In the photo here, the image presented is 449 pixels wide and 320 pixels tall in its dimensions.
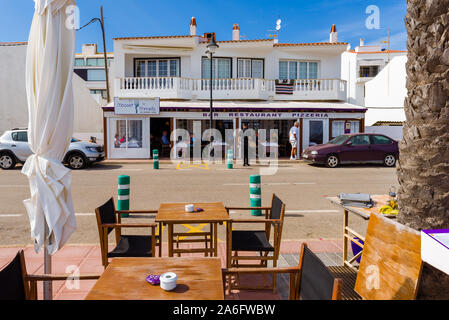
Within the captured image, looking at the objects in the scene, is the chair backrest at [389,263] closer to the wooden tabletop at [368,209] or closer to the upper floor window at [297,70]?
the wooden tabletop at [368,209]

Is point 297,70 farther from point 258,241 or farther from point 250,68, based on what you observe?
point 258,241

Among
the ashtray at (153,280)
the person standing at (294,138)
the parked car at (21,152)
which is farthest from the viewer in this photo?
the person standing at (294,138)

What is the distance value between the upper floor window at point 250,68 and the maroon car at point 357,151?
7991 millimetres

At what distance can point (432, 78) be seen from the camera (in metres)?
2.50

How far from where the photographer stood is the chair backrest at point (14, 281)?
2.17m

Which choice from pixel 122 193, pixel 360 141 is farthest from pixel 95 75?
pixel 122 193

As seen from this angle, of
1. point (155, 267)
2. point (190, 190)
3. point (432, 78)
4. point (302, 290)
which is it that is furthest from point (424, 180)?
point (190, 190)

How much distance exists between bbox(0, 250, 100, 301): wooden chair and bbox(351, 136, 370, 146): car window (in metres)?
15.3

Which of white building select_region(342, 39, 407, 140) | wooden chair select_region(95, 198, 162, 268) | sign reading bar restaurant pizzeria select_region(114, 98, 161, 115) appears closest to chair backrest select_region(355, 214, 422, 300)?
wooden chair select_region(95, 198, 162, 268)

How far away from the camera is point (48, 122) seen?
2.94m

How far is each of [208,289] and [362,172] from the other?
13.3 meters

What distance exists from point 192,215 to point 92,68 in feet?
145

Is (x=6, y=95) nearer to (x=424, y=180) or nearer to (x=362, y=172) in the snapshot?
(x=362, y=172)

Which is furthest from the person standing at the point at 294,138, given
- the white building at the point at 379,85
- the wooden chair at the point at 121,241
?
the wooden chair at the point at 121,241
